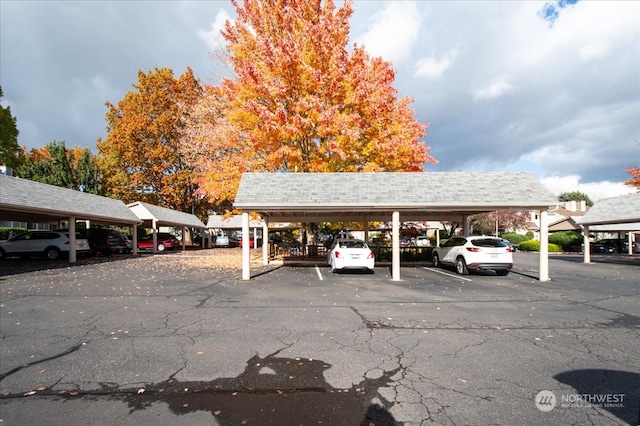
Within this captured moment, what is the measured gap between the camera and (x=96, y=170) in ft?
131

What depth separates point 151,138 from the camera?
118ft

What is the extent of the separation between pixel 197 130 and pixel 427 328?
29.2 metres

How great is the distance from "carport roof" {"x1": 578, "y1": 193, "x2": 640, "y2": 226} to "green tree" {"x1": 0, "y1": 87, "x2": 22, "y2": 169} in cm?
4469

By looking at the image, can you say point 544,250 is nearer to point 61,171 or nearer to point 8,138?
point 8,138

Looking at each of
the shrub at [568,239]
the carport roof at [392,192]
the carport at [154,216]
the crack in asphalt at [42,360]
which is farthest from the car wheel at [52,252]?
the shrub at [568,239]

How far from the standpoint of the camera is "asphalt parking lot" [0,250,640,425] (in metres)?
3.54

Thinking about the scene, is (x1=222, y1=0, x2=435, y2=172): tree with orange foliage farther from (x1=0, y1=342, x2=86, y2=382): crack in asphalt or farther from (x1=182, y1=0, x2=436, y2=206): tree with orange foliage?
(x1=0, y1=342, x2=86, y2=382): crack in asphalt

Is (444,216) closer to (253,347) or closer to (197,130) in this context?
(253,347)

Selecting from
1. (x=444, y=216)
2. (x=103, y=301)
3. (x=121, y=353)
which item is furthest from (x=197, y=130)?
(x=121, y=353)

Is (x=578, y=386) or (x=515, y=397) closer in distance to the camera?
(x=515, y=397)

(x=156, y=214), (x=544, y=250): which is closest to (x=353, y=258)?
(x=544, y=250)

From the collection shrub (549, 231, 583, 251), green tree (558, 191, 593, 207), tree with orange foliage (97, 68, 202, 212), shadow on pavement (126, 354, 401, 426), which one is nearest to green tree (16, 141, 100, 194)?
tree with orange foliage (97, 68, 202, 212)

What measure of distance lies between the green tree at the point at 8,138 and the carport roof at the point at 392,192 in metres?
29.6

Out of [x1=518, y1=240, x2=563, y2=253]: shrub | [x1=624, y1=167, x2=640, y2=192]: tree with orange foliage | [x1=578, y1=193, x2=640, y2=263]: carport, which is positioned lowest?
[x1=518, y1=240, x2=563, y2=253]: shrub
